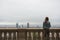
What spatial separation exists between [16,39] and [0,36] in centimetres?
82

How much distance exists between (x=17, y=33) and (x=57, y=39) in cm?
206

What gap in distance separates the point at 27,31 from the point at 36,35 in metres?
0.51

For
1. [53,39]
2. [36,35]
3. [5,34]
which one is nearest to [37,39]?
[36,35]

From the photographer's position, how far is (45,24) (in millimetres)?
8711

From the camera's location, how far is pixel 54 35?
8938mm

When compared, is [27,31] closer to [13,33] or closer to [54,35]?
[13,33]

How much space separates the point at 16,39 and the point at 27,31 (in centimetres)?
69

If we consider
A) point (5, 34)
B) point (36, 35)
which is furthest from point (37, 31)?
point (5, 34)

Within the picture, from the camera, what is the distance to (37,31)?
29.0ft

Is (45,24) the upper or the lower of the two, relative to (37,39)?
upper

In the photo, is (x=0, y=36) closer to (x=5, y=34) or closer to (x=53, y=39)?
(x=5, y=34)

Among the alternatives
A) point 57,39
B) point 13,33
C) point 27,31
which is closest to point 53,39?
point 57,39

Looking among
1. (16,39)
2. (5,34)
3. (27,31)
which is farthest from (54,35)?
(5,34)

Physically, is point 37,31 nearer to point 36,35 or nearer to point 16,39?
point 36,35
